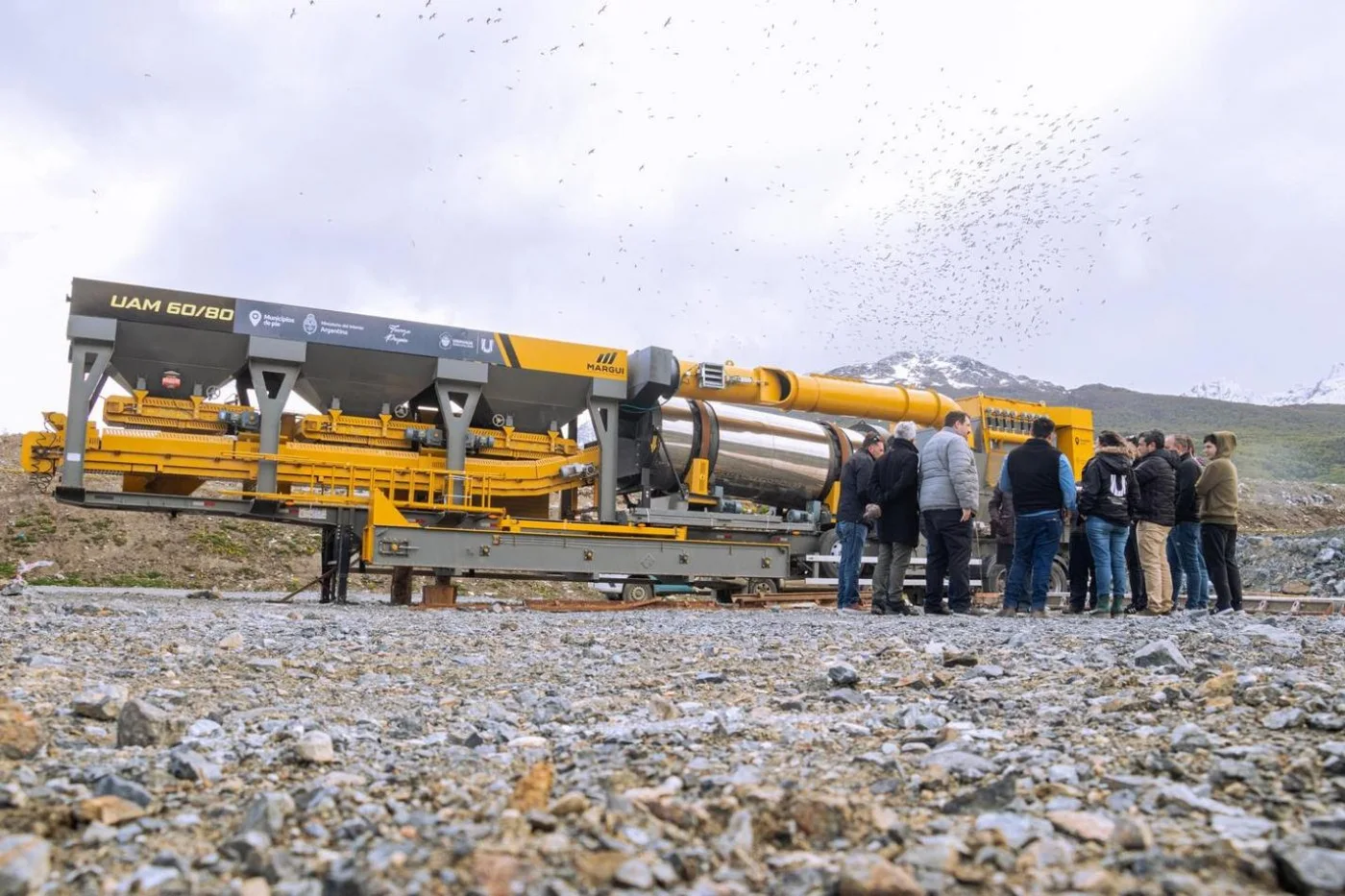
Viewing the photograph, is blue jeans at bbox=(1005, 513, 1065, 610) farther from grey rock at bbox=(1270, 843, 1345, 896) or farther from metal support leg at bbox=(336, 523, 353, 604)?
grey rock at bbox=(1270, 843, 1345, 896)

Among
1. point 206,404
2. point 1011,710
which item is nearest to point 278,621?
point 206,404

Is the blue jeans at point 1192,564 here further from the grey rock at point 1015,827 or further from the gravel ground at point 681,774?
the grey rock at point 1015,827

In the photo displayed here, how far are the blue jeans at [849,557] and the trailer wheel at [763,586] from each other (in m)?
Result: 2.66

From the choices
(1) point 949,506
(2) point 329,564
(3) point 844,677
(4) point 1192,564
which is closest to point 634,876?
(3) point 844,677

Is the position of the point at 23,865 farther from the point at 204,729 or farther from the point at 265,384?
the point at 265,384

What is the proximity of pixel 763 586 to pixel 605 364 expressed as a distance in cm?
401

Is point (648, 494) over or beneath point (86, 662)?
over

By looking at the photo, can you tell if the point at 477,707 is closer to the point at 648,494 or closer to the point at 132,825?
the point at 132,825

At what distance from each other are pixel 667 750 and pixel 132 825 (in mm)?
1408

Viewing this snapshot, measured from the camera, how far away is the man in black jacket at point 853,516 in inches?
429

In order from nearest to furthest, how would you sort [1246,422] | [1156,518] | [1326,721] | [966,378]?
[1326,721] → [1156,518] → [1246,422] → [966,378]

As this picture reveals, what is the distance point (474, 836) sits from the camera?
7.07 ft

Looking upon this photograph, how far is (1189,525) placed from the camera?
34.4 feet

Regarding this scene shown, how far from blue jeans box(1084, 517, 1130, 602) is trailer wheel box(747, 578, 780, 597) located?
5186 mm
